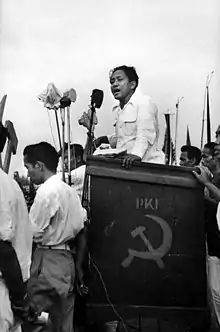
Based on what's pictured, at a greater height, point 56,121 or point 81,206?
point 56,121

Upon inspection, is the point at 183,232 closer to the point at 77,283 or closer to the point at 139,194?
the point at 139,194

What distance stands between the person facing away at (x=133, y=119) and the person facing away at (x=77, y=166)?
0.84 meters

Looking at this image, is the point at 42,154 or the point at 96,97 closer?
the point at 42,154

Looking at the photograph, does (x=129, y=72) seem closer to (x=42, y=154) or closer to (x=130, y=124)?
(x=130, y=124)

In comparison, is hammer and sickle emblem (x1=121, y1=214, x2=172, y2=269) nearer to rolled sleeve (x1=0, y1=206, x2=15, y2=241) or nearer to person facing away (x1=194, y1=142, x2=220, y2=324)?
person facing away (x1=194, y1=142, x2=220, y2=324)

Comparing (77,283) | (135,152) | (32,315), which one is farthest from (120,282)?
(135,152)

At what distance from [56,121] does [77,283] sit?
2057mm

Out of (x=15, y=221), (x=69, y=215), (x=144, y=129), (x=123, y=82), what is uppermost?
(x=123, y=82)

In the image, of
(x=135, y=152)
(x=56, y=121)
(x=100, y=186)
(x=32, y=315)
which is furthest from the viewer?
(x=56, y=121)

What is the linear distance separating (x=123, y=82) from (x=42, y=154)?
3.31 ft

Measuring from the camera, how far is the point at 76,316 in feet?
19.4

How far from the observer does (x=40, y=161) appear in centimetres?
554

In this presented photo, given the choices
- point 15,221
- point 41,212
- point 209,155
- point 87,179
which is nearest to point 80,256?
point 41,212

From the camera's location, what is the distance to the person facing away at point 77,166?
6.70 meters
